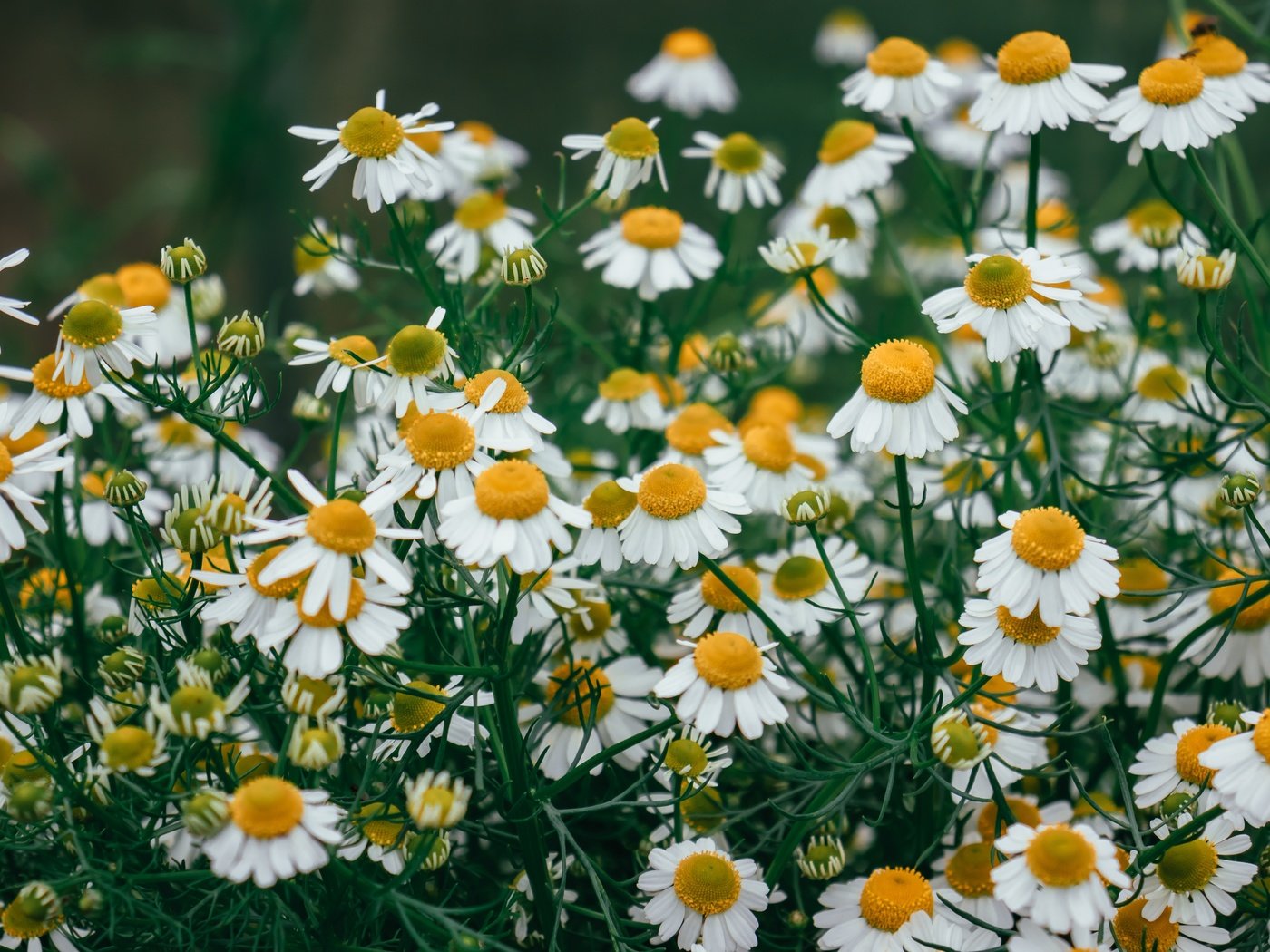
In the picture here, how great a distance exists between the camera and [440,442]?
27.8 inches

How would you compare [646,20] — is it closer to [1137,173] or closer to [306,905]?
[1137,173]

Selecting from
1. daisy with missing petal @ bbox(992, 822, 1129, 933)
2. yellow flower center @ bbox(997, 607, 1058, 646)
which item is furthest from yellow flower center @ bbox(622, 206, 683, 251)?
daisy with missing petal @ bbox(992, 822, 1129, 933)

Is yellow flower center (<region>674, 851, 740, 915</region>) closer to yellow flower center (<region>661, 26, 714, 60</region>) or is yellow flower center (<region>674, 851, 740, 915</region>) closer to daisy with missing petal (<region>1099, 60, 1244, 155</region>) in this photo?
daisy with missing petal (<region>1099, 60, 1244, 155</region>)

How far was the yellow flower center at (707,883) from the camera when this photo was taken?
0.73 m

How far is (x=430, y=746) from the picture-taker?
0.81m

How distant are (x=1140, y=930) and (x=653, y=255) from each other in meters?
0.60

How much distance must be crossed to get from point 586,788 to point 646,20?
1964 millimetres

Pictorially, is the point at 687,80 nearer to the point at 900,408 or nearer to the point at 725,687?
the point at 900,408

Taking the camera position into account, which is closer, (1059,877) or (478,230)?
(1059,877)

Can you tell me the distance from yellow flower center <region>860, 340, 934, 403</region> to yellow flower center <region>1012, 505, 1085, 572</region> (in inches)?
4.0

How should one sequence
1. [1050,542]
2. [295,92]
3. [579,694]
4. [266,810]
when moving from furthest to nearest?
[295,92] → [579,694] → [1050,542] → [266,810]

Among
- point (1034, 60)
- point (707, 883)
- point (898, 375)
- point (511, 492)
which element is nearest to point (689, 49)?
point (1034, 60)

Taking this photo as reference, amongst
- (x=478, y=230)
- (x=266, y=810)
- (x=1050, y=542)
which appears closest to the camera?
(x=266, y=810)

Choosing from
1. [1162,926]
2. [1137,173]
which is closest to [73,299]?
[1162,926]
